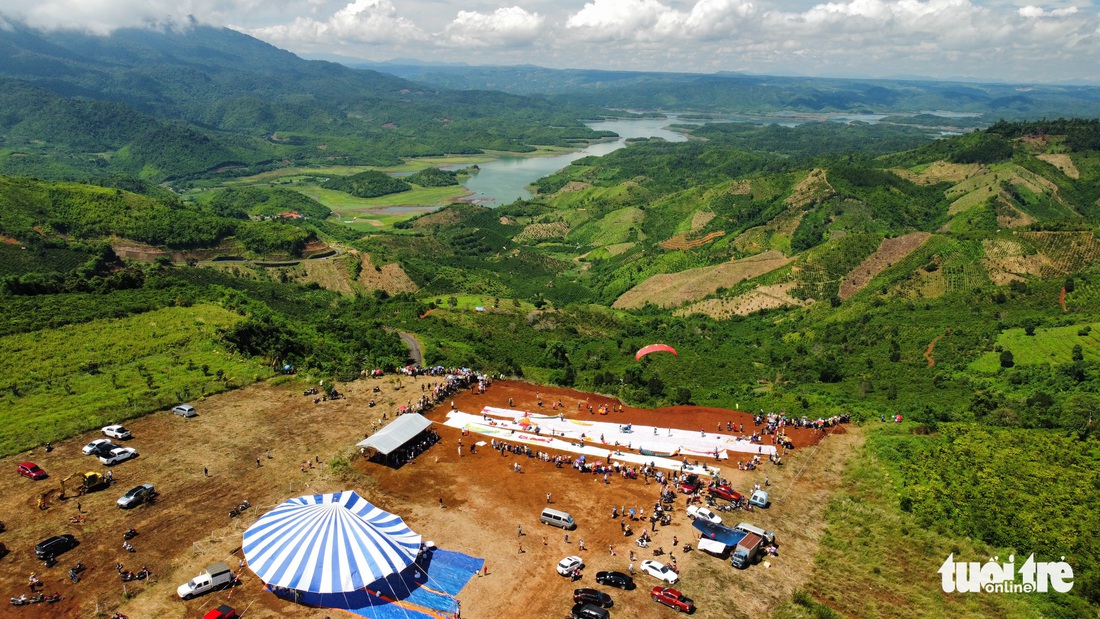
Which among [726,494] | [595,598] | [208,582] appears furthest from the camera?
[726,494]

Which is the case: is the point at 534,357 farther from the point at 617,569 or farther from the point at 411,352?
the point at 617,569

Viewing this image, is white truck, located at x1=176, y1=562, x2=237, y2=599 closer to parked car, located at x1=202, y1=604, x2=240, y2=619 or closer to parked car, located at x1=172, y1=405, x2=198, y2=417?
parked car, located at x1=202, y1=604, x2=240, y2=619

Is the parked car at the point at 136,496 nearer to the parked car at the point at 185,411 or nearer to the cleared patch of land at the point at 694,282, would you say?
the parked car at the point at 185,411

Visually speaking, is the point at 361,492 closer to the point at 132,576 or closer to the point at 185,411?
the point at 132,576

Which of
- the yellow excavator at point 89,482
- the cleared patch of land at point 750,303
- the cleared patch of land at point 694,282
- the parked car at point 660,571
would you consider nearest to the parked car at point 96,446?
the yellow excavator at point 89,482

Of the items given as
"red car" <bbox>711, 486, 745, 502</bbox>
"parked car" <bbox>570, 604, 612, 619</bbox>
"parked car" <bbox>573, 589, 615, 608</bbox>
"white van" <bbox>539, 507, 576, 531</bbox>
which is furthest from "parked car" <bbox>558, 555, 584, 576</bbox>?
"red car" <bbox>711, 486, 745, 502</bbox>

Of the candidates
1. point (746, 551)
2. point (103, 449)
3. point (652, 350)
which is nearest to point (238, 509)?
point (103, 449)

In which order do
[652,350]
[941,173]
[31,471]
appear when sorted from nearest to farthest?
[31,471] < [652,350] < [941,173]

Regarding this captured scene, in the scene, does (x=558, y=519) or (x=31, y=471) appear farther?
(x=31, y=471)
